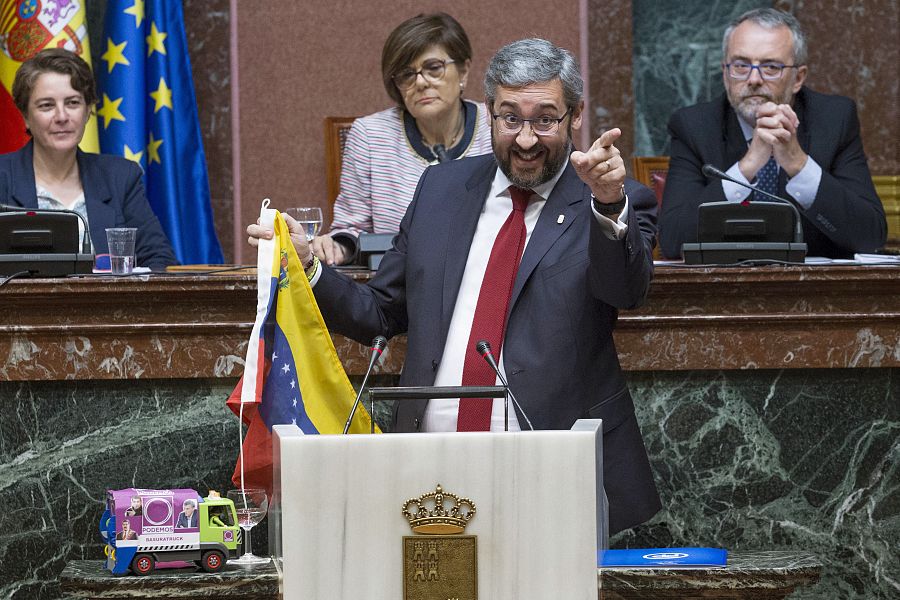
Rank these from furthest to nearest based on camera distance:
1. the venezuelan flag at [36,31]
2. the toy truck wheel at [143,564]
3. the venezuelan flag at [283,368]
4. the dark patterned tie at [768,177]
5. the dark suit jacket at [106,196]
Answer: the venezuelan flag at [36,31] → the dark suit jacket at [106,196] → the dark patterned tie at [768,177] → the venezuelan flag at [283,368] → the toy truck wheel at [143,564]

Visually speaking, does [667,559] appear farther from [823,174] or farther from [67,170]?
[67,170]

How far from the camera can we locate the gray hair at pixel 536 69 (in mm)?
2557

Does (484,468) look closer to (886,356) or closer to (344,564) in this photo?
→ (344,564)

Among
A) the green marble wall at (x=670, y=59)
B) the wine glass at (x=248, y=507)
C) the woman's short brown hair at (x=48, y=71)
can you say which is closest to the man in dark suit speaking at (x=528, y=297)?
the wine glass at (x=248, y=507)

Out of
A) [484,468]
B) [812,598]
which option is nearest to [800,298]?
[812,598]

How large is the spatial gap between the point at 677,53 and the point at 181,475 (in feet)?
11.7

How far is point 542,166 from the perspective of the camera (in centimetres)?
261

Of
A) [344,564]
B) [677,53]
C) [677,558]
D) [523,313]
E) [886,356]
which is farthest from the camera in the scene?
[677,53]

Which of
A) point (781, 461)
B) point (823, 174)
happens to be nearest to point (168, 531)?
point (781, 461)

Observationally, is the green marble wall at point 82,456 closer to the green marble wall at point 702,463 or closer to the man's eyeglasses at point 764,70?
the green marble wall at point 702,463

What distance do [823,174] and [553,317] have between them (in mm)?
1545

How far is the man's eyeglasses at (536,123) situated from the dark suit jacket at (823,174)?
52.4 inches

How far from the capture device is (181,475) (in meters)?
3.10

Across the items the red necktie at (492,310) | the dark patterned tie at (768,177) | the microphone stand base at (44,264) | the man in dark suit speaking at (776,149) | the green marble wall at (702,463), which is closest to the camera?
the red necktie at (492,310)
